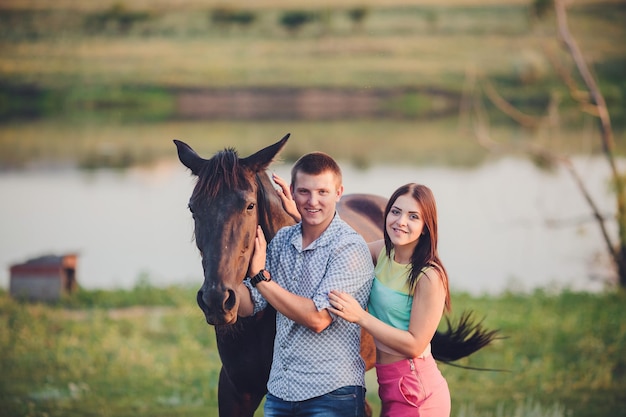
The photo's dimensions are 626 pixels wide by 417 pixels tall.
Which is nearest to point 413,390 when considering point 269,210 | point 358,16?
point 269,210

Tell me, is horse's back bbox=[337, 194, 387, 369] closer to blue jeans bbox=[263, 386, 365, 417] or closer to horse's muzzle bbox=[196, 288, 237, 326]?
blue jeans bbox=[263, 386, 365, 417]

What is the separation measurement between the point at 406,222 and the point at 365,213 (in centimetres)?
236

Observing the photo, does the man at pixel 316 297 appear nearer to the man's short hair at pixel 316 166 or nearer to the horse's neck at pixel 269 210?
the man's short hair at pixel 316 166

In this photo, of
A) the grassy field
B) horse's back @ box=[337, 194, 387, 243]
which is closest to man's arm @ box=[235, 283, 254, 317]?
horse's back @ box=[337, 194, 387, 243]

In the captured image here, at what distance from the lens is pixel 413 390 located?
3324 mm

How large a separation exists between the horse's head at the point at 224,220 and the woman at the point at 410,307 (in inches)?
21.8

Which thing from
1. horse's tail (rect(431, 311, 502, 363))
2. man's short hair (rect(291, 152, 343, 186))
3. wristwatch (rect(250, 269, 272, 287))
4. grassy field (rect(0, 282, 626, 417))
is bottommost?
grassy field (rect(0, 282, 626, 417))

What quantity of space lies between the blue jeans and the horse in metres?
0.39

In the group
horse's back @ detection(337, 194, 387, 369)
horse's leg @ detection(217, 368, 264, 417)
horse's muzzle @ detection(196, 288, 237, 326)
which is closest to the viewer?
horse's muzzle @ detection(196, 288, 237, 326)

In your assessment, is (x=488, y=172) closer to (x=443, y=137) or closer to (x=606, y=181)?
(x=443, y=137)

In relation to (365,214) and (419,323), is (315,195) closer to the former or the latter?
(419,323)

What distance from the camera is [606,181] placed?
30.3 feet

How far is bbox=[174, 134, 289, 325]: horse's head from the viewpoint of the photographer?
305 cm

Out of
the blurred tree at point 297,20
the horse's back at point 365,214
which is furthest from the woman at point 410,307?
the blurred tree at point 297,20
